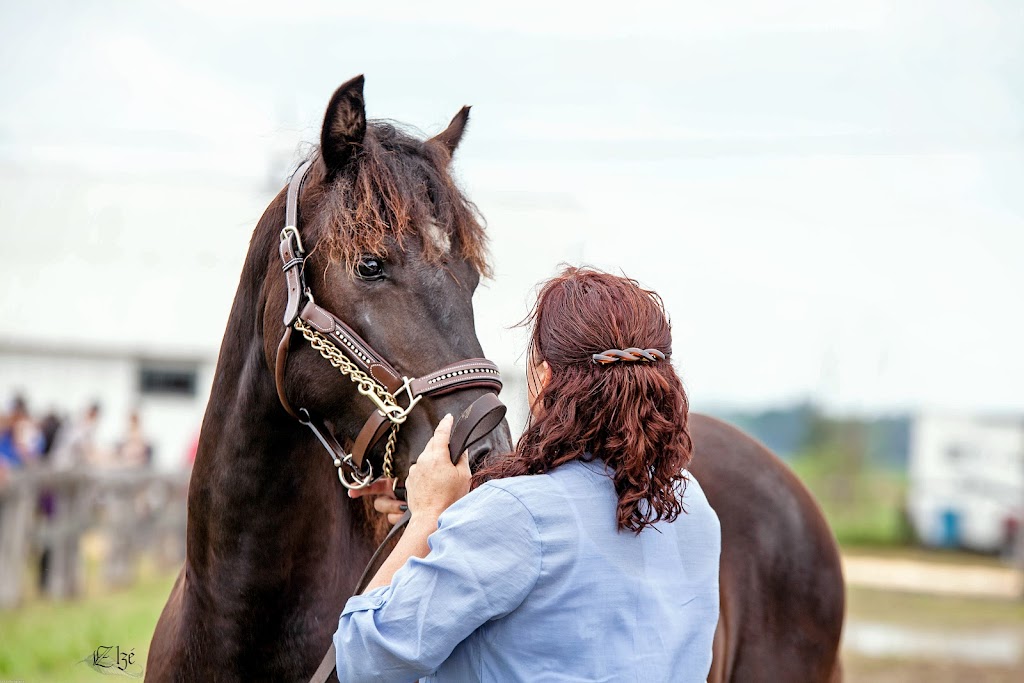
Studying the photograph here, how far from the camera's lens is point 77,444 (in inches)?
471

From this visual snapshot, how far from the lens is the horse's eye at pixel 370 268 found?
2346 mm

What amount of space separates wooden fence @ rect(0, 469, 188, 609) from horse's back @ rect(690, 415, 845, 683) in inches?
313

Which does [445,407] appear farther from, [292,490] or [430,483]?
[292,490]

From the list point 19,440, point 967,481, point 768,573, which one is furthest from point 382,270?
point 967,481

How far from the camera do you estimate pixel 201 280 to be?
22.1 m

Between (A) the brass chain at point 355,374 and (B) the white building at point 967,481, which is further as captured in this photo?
(B) the white building at point 967,481

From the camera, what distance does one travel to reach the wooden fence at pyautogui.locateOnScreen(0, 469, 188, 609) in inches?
372

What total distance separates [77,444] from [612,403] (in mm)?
11806

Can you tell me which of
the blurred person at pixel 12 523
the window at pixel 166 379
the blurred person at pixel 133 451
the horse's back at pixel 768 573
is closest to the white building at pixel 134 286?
the window at pixel 166 379

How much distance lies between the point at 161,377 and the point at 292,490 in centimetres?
1899

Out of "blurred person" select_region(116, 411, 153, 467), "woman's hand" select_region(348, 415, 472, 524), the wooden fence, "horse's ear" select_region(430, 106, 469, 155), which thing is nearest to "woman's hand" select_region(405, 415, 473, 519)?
"woman's hand" select_region(348, 415, 472, 524)

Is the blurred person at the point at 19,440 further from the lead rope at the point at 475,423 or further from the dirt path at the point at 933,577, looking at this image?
the dirt path at the point at 933,577

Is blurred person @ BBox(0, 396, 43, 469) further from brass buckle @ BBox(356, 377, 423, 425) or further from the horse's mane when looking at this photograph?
brass buckle @ BBox(356, 377, 423, 425)

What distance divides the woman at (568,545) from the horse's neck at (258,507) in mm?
833
